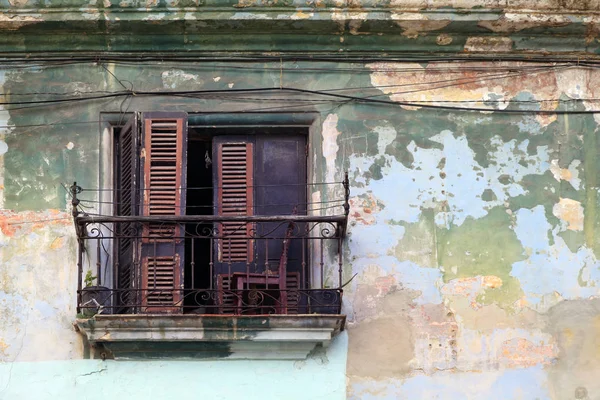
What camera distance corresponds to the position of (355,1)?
11.6 m

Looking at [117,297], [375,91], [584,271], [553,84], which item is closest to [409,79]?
[375,91]

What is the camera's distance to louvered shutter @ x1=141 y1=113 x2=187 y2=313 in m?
11.1

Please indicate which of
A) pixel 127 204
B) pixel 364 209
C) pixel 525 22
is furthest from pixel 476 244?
pixel 127 204

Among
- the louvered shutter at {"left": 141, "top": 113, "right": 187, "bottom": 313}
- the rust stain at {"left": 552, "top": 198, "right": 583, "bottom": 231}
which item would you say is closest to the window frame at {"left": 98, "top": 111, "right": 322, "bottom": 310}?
the louvered shutter at {"left": 141, "top": 113, "right": 187, "bottom": 313}

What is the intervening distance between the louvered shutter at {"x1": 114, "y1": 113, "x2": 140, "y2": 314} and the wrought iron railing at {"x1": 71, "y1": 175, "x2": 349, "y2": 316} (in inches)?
0.4

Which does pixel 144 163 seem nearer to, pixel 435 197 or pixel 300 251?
pixel 300 251

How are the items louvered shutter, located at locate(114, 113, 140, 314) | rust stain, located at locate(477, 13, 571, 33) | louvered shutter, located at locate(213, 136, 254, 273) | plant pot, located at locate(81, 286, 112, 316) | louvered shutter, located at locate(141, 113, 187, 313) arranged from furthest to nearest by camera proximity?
rust stain, located at locate(477, 13, 571, 33)
louvered shutter, located at locate(213, 136, 254, 273)
louvered shutter, located at locate(114, 113, 140, 314)
louvered shutter, located at locate(141, 113, 187, 313)
plant pot, located at locate(81, 286, 112, 316)

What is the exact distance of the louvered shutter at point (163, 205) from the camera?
436 inches

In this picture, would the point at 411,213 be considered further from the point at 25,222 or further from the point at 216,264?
the point at 25,222

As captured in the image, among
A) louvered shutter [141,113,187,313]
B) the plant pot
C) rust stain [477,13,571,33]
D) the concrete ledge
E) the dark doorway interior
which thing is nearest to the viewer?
the concrete ledge

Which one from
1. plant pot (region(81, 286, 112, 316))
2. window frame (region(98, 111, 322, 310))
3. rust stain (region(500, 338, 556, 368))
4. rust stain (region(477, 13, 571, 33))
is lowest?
rust stain (region(500, 338, 556, 368))

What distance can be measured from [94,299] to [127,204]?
0.82 metres

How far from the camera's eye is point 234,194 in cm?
1148

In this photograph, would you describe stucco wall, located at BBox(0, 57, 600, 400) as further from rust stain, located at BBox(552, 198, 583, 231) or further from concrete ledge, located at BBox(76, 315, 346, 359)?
concrete ledge, located at BBox(76, 315, 346, 359)
